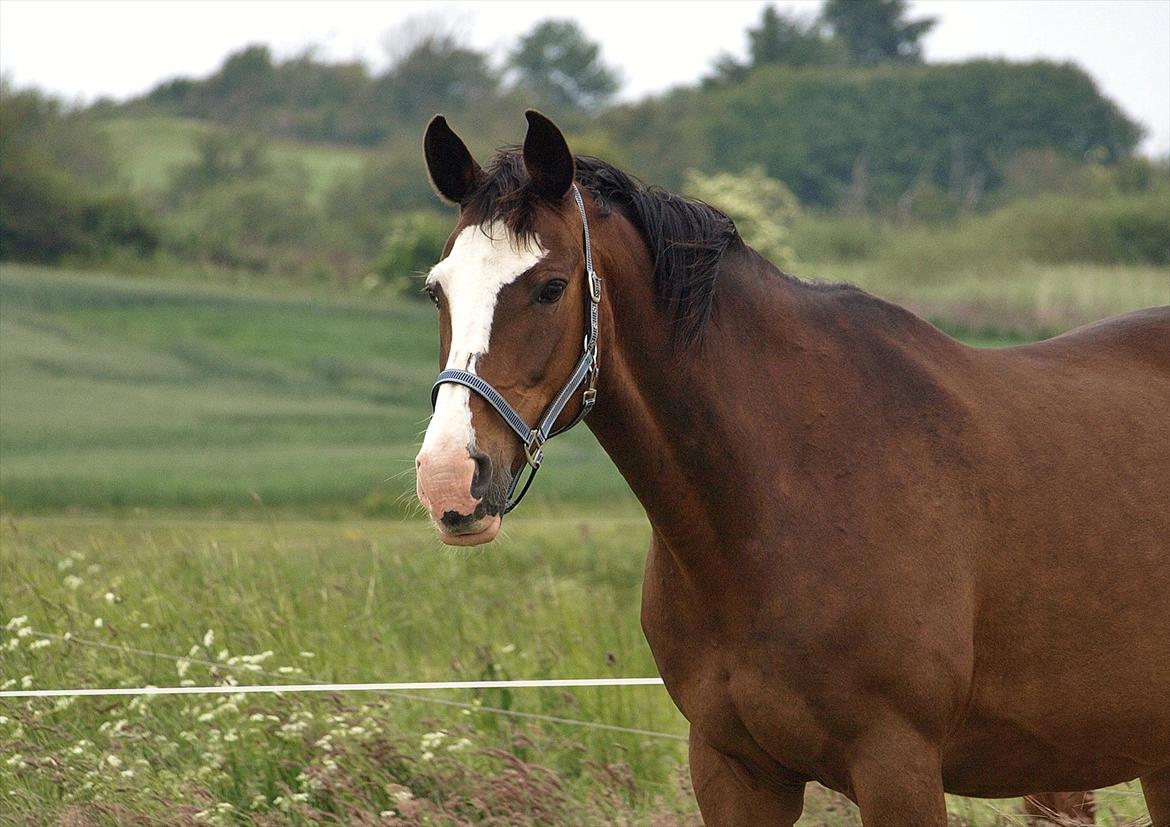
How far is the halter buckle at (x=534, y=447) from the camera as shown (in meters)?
2.97

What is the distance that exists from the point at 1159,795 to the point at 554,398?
2400mm

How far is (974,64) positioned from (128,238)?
30.3 meters

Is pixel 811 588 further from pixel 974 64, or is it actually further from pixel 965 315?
pixel 974 64

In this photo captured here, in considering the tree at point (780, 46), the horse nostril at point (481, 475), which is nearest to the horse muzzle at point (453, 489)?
the horse nostril at point (481, 475)

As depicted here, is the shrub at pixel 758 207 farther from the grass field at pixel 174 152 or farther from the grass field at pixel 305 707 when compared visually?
the grass field at pixel 305 707

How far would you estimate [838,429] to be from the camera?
333 centimetres

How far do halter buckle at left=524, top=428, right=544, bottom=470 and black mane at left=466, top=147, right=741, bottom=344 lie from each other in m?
0.49

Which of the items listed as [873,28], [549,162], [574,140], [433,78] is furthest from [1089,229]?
[433,78]

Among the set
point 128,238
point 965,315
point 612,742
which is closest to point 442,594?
point 612,742

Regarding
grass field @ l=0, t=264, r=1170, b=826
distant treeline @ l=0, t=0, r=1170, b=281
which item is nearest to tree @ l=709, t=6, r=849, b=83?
distant treeline @ l=0, t=0, r=1170, b=281

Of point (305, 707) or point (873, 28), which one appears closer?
point (305, 707)

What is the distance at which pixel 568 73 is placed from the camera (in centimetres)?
6419

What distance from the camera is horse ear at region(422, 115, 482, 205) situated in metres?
3.13

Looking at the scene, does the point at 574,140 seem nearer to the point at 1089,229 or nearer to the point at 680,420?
the point at 1089,229
